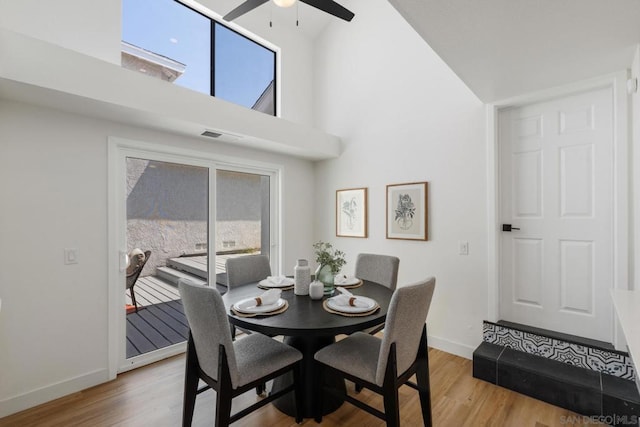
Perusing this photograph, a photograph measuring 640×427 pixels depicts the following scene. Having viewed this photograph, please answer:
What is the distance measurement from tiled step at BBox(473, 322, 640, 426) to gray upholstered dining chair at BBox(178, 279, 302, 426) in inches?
64.8

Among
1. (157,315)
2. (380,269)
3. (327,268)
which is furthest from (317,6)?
(157,315)

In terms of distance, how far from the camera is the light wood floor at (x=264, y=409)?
1.91m

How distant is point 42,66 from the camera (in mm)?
1791

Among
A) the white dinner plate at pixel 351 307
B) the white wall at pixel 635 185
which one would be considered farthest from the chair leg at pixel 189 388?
the white wall at pixel 635 185

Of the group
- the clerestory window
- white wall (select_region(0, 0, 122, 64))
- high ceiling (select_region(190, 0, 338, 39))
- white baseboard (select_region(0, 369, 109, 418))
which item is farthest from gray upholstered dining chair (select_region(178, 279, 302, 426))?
high ceiling (select_region(190, 0, 338, 39))

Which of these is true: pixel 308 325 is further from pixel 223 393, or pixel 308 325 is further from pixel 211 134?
pixel 211 134

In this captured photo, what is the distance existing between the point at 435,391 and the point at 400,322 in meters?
1.20

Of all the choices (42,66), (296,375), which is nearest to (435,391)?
(296,375)

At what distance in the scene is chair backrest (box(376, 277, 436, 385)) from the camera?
4.89 feet

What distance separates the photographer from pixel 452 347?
2906 mm

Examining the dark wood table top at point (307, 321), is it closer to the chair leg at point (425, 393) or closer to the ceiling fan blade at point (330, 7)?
the chair leg at point (425, 393)

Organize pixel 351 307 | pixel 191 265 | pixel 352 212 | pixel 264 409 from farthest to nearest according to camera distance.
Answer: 1. pixel 352 212
2. pixel 191 265
3. pixel 264 409
4. pixel 351 307

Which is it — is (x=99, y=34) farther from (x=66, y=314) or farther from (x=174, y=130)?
(x=66, y=314)

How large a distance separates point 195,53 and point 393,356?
11.6 feet
